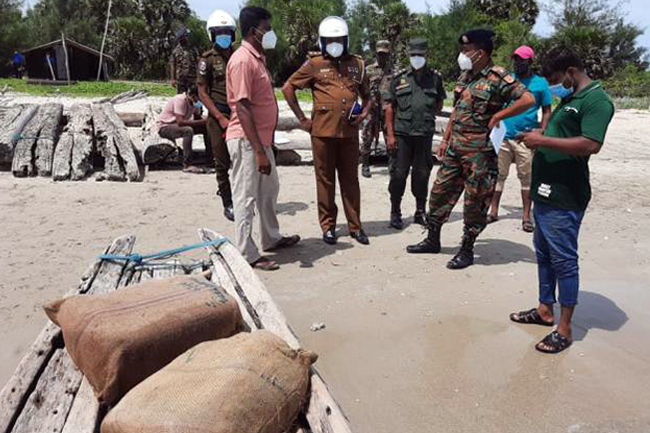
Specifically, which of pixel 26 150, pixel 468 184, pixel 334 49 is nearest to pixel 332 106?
pixel 334 49

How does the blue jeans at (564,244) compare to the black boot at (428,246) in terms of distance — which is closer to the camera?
the blue jeans at (564,244)

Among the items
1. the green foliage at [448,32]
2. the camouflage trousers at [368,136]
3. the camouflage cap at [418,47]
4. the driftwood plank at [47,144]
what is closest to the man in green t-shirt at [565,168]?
the camouflage cap at [418,47]

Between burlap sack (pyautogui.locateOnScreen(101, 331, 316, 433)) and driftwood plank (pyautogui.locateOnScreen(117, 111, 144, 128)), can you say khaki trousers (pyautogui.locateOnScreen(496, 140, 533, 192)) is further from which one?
driftwood plank (pyautogui.locateOnScreen(117, 111, 144, 128))

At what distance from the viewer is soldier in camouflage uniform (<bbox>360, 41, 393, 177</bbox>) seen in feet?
26.5

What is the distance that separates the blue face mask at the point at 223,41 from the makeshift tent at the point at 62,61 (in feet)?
86.5

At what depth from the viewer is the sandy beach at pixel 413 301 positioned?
9.93 ft

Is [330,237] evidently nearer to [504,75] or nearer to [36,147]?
[504,75]

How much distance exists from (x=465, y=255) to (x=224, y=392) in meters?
3.39

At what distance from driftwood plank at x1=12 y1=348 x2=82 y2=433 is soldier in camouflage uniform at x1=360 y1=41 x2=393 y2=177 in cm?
634

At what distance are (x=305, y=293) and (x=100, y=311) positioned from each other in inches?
84.7

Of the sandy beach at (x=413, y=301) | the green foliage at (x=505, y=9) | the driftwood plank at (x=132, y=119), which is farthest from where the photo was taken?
the green foliage at (x=505, y=9)

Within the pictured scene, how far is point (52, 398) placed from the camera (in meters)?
2.28

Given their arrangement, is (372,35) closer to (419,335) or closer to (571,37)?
(571,37)

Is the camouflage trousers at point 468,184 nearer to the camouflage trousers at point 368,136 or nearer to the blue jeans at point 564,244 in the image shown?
the blue jeans at point 564,244
